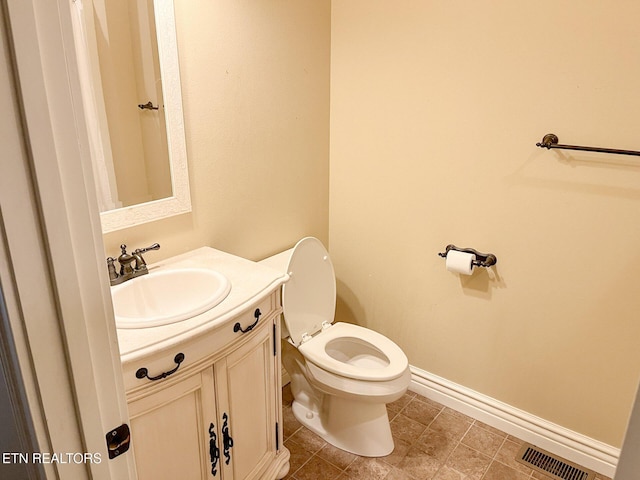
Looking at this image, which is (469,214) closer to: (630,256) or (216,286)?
(630,256)

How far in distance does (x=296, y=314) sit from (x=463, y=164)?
37.9 inches

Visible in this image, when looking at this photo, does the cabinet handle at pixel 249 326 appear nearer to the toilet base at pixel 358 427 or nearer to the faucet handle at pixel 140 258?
the faucet handle at pixel 140 258

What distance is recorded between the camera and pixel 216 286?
1.54 meters

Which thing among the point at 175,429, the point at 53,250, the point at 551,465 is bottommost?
the point at 551,465

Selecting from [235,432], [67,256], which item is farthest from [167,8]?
[235,432]

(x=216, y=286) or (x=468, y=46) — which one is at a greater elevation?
(x=468, y=46)

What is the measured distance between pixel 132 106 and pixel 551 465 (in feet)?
7.11

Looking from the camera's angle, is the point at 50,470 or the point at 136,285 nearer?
the point at 50,470

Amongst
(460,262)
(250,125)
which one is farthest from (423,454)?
(250,125)

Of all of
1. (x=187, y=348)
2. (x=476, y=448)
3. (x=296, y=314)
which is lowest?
(x=476, y=448)

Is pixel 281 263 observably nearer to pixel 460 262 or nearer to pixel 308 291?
pixel 308 291

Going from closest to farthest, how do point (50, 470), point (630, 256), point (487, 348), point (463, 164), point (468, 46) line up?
point (50, 470)
point (630, 256)
point (468, 46)
point (463, 164)
point (487, 348)

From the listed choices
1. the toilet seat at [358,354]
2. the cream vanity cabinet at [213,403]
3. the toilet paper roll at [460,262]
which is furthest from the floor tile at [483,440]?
the cream vanity cabinet at [213,403]

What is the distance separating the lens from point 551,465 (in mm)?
1977
